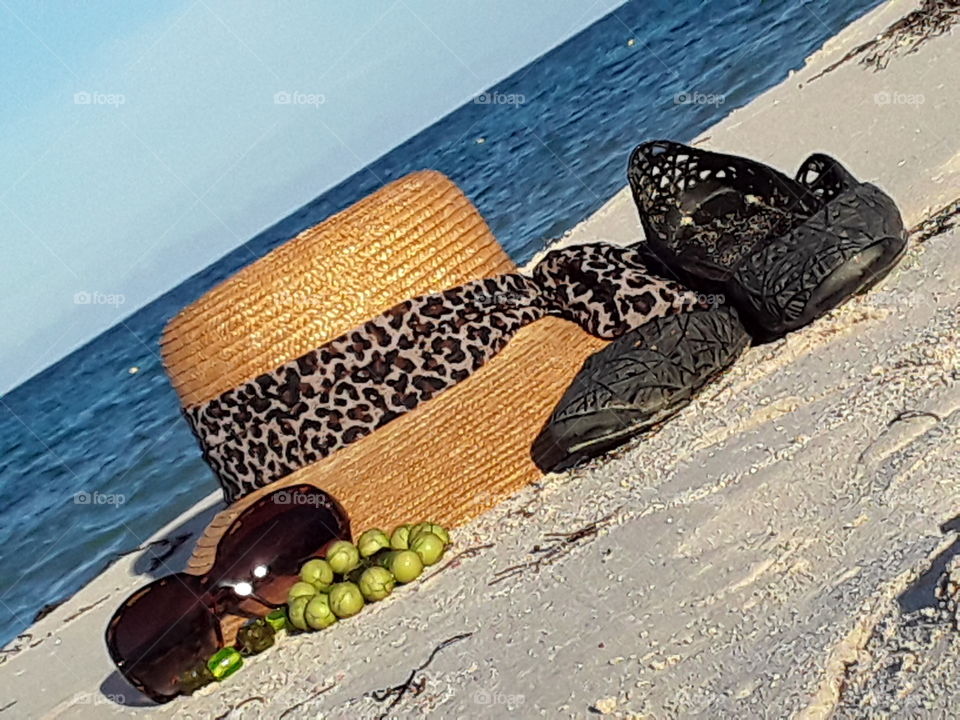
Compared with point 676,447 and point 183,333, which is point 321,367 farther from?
point 676,447

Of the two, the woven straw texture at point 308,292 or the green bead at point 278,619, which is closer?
the green bead at point 278,619

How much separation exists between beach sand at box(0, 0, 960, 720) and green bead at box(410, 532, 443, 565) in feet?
0.28

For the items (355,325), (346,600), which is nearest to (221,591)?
(346,600)

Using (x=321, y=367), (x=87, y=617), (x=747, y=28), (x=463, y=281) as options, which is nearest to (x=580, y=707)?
(x=321, y=367)

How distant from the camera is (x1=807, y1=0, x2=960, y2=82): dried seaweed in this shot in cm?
707

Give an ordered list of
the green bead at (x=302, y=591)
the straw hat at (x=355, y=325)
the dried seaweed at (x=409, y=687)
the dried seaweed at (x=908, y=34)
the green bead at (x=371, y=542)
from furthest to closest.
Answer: the dried seaweed at (x=908, y=34), the straw hat at (x=355, y=325), the green bead at (x=371, y=542), the green bead at (x=302, y=591), the dried seaweed at (x=409, y=687)

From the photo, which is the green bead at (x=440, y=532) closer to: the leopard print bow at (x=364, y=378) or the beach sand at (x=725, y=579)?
the beach sand at (x=725, y=579)

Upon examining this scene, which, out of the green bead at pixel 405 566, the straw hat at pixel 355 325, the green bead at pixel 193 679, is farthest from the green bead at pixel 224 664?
the green bead at pixel 405 566

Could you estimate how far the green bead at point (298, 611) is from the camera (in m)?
3.56

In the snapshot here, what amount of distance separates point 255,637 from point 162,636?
28cm

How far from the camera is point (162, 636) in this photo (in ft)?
11.7

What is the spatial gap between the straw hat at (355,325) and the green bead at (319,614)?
40 cm

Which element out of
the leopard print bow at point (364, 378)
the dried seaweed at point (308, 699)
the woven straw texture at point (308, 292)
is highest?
the woven straw texture at point (308, 292)

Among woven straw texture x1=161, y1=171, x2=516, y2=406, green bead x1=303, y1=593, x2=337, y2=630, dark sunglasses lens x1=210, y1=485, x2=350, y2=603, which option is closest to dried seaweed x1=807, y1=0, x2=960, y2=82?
woven straw texture x1=161, y1=171, x2=516, y2=406
